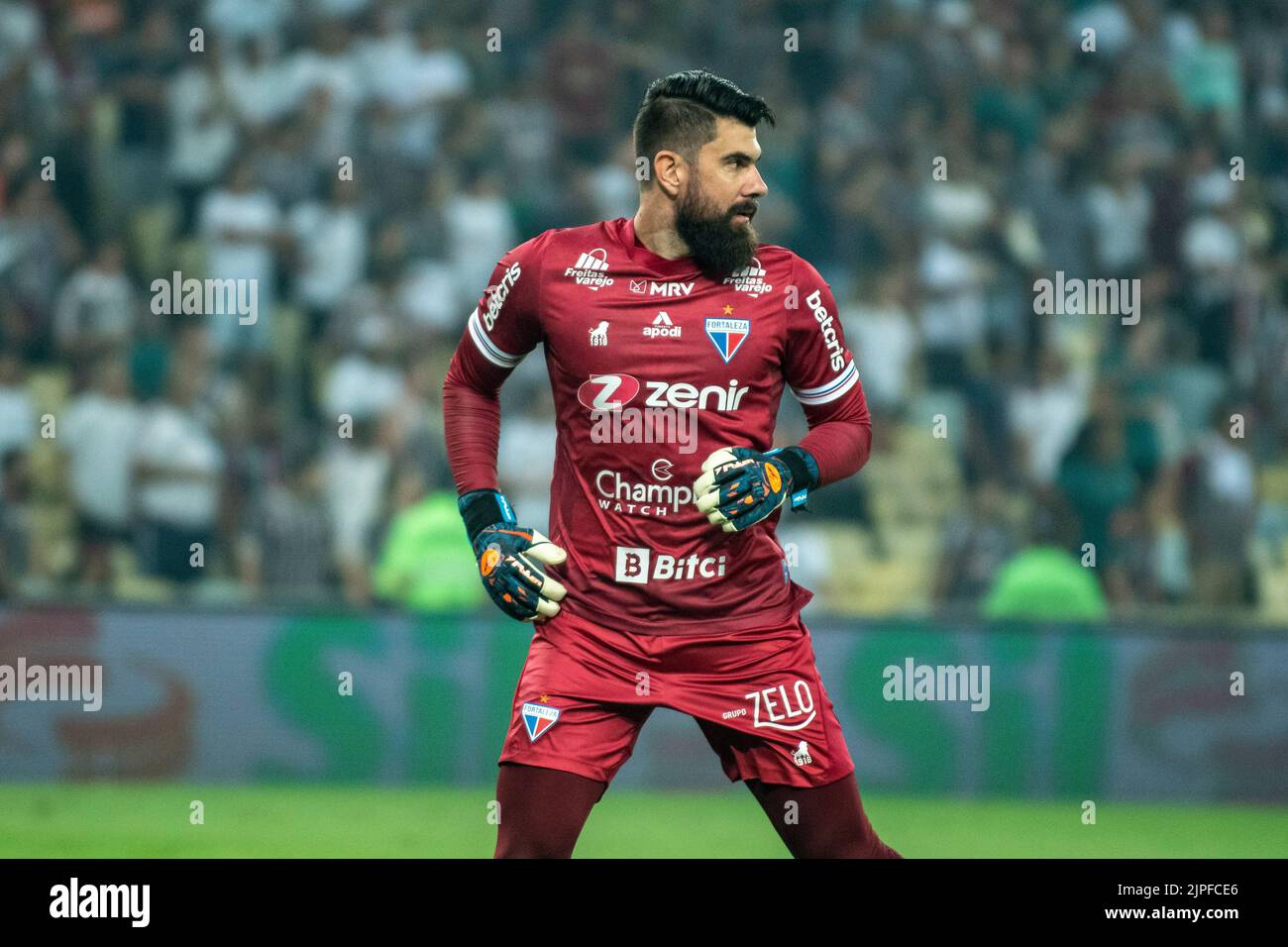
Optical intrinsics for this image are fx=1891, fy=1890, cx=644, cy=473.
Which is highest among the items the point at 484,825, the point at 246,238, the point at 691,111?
the point at 246,238

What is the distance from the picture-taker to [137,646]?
10180mm

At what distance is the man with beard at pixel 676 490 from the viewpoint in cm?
509

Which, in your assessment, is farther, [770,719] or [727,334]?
[727,334]

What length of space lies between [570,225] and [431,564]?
370 centimetres

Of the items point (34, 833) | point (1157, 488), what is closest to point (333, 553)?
point (34, 833)

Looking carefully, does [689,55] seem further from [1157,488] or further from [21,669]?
[21,669]

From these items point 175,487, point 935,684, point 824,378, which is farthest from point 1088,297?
point 824,378

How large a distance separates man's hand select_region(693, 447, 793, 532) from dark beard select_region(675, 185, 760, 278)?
1.96 feet

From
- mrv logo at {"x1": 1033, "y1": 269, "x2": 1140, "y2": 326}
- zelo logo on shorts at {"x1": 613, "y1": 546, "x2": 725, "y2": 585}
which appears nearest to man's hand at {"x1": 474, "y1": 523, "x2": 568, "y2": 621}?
zelo logo on shorts at {"x1": 613, "y1": 546, "x2": 725, "y2": 585}

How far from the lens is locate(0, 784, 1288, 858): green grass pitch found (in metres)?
8.66

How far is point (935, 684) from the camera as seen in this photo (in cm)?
1031

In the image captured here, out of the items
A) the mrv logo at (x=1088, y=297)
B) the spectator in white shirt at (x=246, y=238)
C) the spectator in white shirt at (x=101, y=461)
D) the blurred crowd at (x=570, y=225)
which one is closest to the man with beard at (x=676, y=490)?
the blurred crowd at (x=570, y=225)

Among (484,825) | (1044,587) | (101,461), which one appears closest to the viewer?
(484,825)
